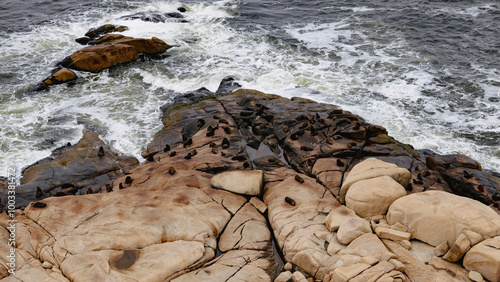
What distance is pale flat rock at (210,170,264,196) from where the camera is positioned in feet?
36.3

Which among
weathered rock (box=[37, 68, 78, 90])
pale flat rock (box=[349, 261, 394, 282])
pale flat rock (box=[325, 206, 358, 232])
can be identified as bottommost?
pale flat rock (box=[349, 261, 394, 282])

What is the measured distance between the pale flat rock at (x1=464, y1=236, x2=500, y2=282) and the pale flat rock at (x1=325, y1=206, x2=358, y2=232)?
2703mm

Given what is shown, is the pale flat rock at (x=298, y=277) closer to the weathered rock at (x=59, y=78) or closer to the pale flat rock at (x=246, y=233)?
the pale flat rock at (x=246, y=233)

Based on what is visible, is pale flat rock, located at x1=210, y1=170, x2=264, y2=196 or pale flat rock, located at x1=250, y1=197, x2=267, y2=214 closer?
pale flat rock, located at x1=250, y1=197, x2=267, y2=214

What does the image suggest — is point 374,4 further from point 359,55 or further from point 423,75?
point 423,75

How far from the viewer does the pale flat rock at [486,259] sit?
7445 mm

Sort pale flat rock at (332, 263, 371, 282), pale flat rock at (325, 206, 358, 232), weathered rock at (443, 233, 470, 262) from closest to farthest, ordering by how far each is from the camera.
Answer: pale flat rock at (332, 263, 371, 282)
weathered rock at (443, 233, 470, 262)
pale flat rock at (325, 206, 358, 232)

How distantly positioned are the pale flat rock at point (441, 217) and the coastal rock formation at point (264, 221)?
25mm

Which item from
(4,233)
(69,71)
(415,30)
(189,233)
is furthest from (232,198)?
(415,30)

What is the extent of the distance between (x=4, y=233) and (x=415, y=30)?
2953 centimetres

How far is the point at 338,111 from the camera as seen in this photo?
15977 millimetres

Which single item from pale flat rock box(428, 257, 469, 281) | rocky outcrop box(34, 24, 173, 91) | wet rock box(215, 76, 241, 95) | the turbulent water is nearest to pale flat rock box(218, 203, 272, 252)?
pale flat rock box(428, 257, 469, 281)

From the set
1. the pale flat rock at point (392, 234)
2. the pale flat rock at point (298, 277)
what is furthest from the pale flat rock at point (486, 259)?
the pale flat rock at point (298, 277)

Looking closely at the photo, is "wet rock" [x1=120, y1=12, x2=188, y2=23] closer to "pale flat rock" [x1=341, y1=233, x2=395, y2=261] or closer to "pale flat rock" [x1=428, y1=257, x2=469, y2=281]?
"pale flat rock" [x1=341, y1=233, x2=395, y2=261]
